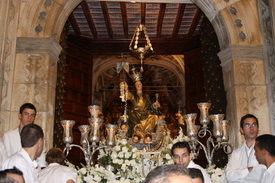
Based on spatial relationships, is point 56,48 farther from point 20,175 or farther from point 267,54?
point 20,175

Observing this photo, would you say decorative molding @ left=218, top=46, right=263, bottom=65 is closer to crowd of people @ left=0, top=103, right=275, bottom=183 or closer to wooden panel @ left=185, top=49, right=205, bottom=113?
crowd of people @ left=0, top=103, right=275, bottom=183

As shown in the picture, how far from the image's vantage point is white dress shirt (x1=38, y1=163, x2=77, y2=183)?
12.7ft

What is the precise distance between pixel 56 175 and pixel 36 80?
9.73 feet

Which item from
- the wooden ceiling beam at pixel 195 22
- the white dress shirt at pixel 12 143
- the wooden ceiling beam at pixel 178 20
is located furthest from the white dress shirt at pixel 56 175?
the wooden ceiling beam at pixel 195 22

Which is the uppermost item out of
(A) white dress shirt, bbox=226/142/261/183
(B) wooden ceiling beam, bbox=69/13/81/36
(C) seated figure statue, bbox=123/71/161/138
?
(B) wooden ceiling beam, bbox=69/13/81/36

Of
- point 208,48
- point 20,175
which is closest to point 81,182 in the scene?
point 20,175

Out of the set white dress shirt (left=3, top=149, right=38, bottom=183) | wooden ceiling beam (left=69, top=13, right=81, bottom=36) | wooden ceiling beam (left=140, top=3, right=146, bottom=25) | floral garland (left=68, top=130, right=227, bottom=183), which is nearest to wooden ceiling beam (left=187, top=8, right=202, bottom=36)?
wooden ceiling beam (left=140, top=3, right=146, bottom=25)

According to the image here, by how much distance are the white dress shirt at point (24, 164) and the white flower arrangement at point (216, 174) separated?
210cm

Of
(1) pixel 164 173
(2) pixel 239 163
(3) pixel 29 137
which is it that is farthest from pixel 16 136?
(1) pixel 164 173

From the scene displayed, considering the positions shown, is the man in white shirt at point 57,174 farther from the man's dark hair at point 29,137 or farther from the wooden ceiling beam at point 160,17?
the wooden ceiling beam at point 160,17

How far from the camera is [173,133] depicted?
17438 millimetres

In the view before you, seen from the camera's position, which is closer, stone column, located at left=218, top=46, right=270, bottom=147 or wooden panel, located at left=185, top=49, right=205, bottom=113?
stone column, located at left=218, top=46, right=270, bottom=147

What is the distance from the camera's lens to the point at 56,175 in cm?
385

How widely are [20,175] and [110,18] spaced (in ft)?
28.5
